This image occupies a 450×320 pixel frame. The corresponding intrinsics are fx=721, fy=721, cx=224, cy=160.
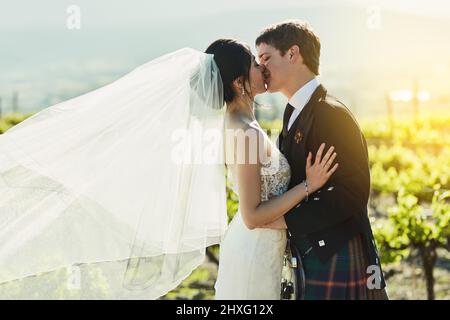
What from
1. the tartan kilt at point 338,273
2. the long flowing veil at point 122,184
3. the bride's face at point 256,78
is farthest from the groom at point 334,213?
the long flowing veil at point 122,184

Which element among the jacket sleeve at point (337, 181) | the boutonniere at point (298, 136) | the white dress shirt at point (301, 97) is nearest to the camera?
the jacket sleeve at point (337, 181)

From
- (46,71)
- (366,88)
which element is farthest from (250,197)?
(46,71)

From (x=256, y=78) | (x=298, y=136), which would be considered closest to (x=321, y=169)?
(x=298, y=136)

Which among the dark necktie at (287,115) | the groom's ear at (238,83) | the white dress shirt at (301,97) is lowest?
the dark necktie at (287,115)

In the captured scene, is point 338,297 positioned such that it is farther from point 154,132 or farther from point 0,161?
point 0,161

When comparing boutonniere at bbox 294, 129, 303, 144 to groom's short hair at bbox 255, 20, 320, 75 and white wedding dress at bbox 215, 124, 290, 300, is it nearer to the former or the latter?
white wedding dress at bbox 215, 124, 290, 300

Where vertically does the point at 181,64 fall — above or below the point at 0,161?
above

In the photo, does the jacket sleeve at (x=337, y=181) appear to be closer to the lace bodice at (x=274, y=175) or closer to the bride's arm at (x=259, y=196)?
the bride's arm at (x=259, y=196)

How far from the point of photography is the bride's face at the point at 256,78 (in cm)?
325

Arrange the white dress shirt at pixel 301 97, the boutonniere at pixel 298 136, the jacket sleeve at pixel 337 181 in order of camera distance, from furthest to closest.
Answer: the white dress shirt at pixel 301 97
the boutonniere at pixel 298 136
the jacket sleeve at pixel 337 181

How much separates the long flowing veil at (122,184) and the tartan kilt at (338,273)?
54 cm

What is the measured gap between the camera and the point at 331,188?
302 cm
